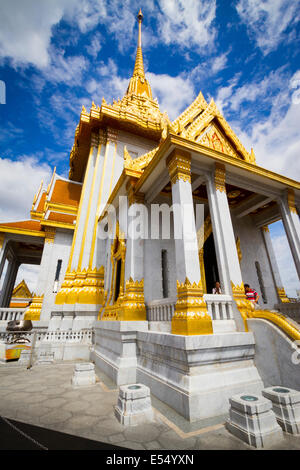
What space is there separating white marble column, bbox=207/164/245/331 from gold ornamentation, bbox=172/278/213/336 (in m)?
1.01

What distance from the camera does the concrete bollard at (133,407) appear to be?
110 inches

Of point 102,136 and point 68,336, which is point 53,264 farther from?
point 102,136

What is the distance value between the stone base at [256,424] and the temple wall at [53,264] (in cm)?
1154

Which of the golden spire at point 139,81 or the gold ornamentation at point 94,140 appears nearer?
the gold ornamentation at point 94,140

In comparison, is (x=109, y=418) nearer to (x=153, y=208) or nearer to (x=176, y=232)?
(x=176, y=232)

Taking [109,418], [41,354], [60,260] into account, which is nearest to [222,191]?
[109,418]

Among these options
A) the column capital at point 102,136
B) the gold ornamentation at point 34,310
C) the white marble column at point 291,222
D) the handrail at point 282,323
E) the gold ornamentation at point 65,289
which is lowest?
the handrail at point 282,323

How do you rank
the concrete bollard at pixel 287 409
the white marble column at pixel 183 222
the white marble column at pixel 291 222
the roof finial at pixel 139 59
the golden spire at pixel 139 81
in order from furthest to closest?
1. the roof finial at pixel 139 59
2. the golden spire at pixel 139 81
3. the white marble column at pixel 291 222
4. the white marble column at pixel 183 222
5. the concrete bollard at pixel 287 409

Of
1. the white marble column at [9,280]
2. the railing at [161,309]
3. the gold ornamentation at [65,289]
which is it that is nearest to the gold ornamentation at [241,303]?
the railing at [161,309]

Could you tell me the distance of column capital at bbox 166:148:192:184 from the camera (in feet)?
15.6

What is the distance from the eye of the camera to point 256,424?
2289 millimetres

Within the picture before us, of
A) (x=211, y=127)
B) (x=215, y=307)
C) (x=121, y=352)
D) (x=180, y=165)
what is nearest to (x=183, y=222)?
(x=180, y=165)

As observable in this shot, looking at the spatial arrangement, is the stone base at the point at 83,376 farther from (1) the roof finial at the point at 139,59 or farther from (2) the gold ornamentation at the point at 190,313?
(1) the roof finial at the point at 139,59

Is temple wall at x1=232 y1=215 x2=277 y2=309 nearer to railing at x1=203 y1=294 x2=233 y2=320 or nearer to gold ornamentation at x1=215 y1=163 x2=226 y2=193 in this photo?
gold ornamentation at x1=215 y1=163 x2=226 y2=193
